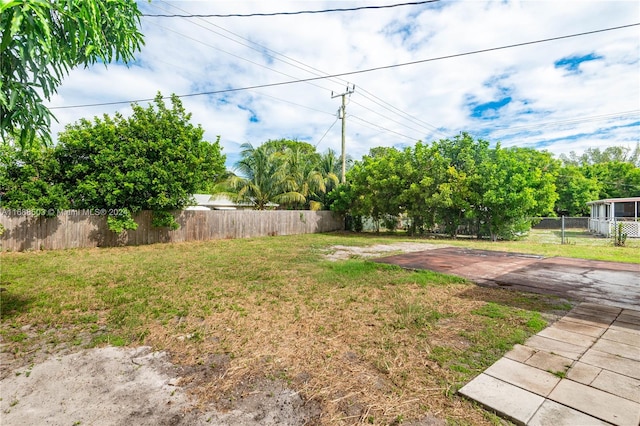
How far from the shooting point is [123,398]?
2016 millimetres

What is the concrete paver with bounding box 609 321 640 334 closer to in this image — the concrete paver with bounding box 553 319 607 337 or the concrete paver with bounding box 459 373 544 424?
the concrete paver with bounding box 553 319 607 337

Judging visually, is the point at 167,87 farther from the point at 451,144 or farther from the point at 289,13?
the point at 451,144

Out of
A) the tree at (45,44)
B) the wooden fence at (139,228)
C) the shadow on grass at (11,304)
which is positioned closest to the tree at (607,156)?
the wooden fence at (139,228)

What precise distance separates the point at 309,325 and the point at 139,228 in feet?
33.3

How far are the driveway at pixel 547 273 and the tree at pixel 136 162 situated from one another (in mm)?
7794

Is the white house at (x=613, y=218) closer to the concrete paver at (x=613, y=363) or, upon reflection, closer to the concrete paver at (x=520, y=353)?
the concrete paver at (x=613, y=363)

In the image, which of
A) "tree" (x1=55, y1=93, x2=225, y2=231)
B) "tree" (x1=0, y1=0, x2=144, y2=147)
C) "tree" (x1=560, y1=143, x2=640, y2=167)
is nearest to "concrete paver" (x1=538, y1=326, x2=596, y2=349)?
"tree" (x1=0, y1=0, x2=144, y2=147)

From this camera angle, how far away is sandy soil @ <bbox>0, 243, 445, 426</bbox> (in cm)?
179

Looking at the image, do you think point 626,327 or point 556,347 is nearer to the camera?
point 556,347

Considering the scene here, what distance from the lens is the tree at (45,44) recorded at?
1565mm

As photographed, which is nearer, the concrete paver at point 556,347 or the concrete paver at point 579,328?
the concrete paver at point 556,347

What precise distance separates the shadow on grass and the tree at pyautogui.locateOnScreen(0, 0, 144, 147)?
285 centimetres

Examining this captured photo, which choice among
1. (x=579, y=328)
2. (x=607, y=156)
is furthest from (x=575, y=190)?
(x=579, y=328)

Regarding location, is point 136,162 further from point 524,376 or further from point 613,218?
point 613,218
